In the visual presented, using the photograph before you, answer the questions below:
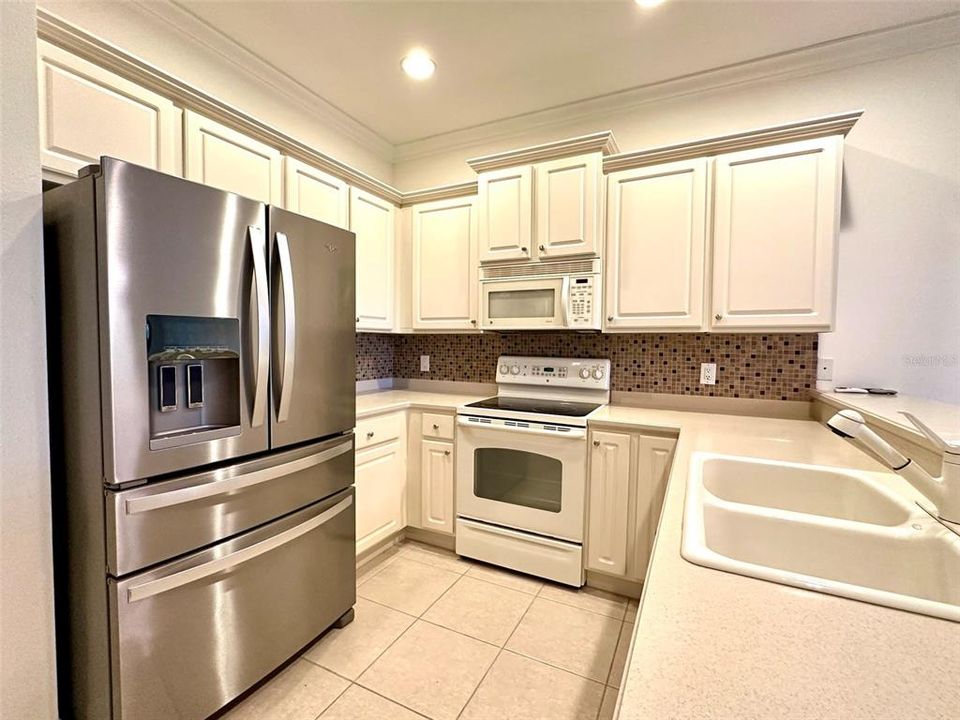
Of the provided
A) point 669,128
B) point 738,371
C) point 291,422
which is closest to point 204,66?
point 291,422

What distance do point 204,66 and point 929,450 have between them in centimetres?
307

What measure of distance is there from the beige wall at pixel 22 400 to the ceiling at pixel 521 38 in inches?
45.7

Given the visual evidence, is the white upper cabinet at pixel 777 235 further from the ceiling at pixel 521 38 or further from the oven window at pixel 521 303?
the oven window at pixel 521 303

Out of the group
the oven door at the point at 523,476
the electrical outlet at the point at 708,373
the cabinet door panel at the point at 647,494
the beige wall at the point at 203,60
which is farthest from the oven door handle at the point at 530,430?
the beige wall at the point at 203,60

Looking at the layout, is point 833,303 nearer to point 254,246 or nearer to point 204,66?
point 254,246

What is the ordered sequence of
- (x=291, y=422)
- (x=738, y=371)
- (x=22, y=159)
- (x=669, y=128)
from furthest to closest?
(x=669, y=128)
(x=738, y=371)
(x=291, y=422)
(x=22, y=159)

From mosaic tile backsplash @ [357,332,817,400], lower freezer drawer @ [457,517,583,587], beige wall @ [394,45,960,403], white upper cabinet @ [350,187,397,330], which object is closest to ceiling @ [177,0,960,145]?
beige wall @ [394,45,960,403]

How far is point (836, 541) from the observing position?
2.99 ft

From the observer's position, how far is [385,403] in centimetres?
249

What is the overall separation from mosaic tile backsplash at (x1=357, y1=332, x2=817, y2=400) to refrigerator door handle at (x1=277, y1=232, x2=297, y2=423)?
146 cm

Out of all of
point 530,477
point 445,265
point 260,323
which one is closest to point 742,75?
point 445,265

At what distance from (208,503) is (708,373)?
2.31m

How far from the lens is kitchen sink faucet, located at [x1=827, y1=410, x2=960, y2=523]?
0.83m

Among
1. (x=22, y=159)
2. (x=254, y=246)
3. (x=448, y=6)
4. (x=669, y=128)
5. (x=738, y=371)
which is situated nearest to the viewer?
(x=22, y=159)
